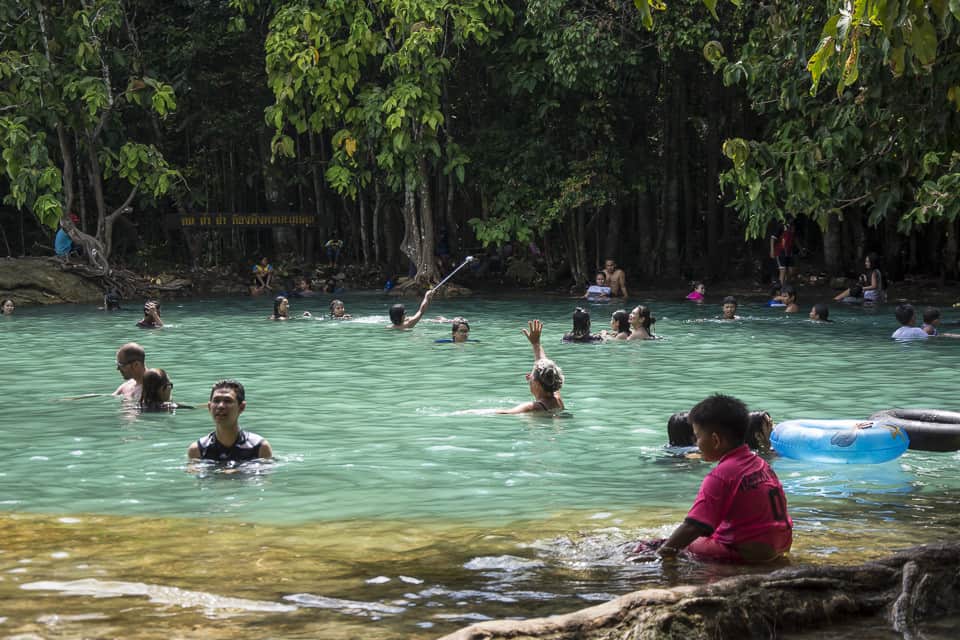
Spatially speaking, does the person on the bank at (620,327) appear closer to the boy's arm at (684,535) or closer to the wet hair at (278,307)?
the wet hair at (278,307)

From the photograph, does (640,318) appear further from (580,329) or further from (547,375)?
(547,375)

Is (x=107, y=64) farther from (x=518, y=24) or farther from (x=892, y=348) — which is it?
(x=892, y=348)

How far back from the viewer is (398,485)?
9008 millimetres

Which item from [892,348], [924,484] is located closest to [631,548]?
[924,484]

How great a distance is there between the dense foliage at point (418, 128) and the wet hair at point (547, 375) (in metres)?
12.2

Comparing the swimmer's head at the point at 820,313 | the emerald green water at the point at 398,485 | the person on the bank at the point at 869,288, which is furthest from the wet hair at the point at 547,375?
the person on the bank at the point at 869,288

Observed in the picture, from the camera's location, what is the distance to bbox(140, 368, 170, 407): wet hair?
37.0ft

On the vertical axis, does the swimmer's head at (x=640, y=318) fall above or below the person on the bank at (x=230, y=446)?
above

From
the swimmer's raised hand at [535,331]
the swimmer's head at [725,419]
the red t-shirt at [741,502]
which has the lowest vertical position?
the red t-shirt at [741,502]

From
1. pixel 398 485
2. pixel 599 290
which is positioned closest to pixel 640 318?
pixel 599 290

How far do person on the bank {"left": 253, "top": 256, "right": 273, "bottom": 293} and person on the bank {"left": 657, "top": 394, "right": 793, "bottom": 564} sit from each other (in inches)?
1004

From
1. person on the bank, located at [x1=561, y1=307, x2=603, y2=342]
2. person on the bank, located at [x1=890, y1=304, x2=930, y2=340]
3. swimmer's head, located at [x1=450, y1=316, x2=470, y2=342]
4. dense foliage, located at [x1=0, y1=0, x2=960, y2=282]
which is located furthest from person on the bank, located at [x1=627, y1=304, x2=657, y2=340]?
dense foliage, located at [x1=0, y1=0, x2=960, y2=282]

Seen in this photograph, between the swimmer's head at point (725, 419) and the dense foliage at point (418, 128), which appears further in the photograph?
the dense foliage at point (418, 128)

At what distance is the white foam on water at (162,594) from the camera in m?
Result: 5.45
